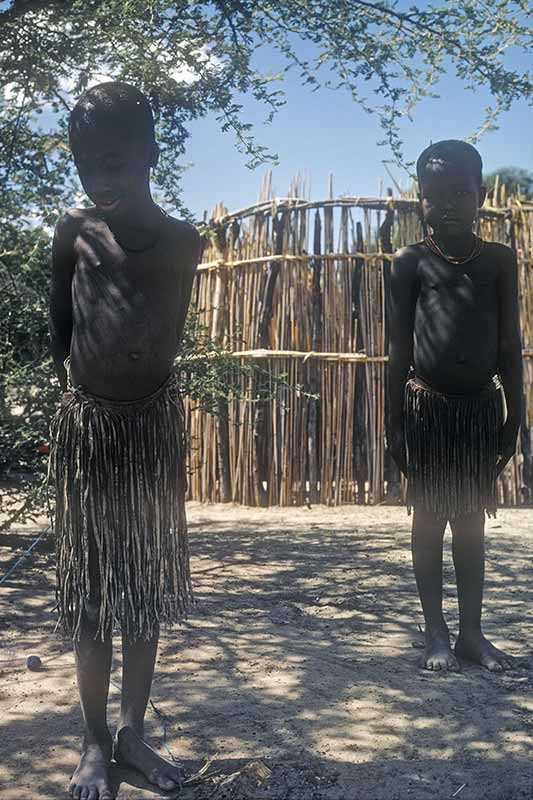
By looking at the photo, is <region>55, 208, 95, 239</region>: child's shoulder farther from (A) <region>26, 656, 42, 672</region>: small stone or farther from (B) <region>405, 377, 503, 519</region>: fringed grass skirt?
(A) <region>26, 656, 42, 672</region>: small stone

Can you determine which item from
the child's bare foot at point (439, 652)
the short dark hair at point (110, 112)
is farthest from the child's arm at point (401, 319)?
the short dark hair at point (110, 112)

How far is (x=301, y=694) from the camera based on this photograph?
3109mm

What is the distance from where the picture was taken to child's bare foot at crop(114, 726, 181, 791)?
237 centimetres

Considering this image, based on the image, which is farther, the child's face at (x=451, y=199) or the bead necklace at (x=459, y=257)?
the bead necklace at (x=459, y=257)

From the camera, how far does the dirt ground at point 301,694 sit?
8.05 feet

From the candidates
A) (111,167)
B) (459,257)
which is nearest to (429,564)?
(459,257)

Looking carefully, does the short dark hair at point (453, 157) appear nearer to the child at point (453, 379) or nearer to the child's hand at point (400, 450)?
the child at point (453, 379)

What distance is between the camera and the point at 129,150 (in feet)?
7.80

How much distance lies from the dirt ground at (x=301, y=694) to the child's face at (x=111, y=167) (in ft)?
5.39

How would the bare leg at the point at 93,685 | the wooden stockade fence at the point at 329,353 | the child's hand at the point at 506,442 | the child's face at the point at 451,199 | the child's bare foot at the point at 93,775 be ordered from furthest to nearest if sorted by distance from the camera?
the wooden stockade fence at the point at 329,353
the child's hand at the point at 506,442
the child's face at the point at 451,199
the bare leg at the point at 93,685
the child's bare foot at the point at 93,775

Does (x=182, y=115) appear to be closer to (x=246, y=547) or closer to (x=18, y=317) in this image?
(x=18, y=317)

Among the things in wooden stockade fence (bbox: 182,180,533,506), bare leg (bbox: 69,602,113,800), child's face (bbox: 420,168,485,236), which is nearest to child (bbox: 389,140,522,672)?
child's face (bbox: 420,168,485,236)

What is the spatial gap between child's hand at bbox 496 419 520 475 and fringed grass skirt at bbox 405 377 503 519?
0.03 meters

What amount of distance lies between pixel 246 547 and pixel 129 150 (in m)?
3.85
